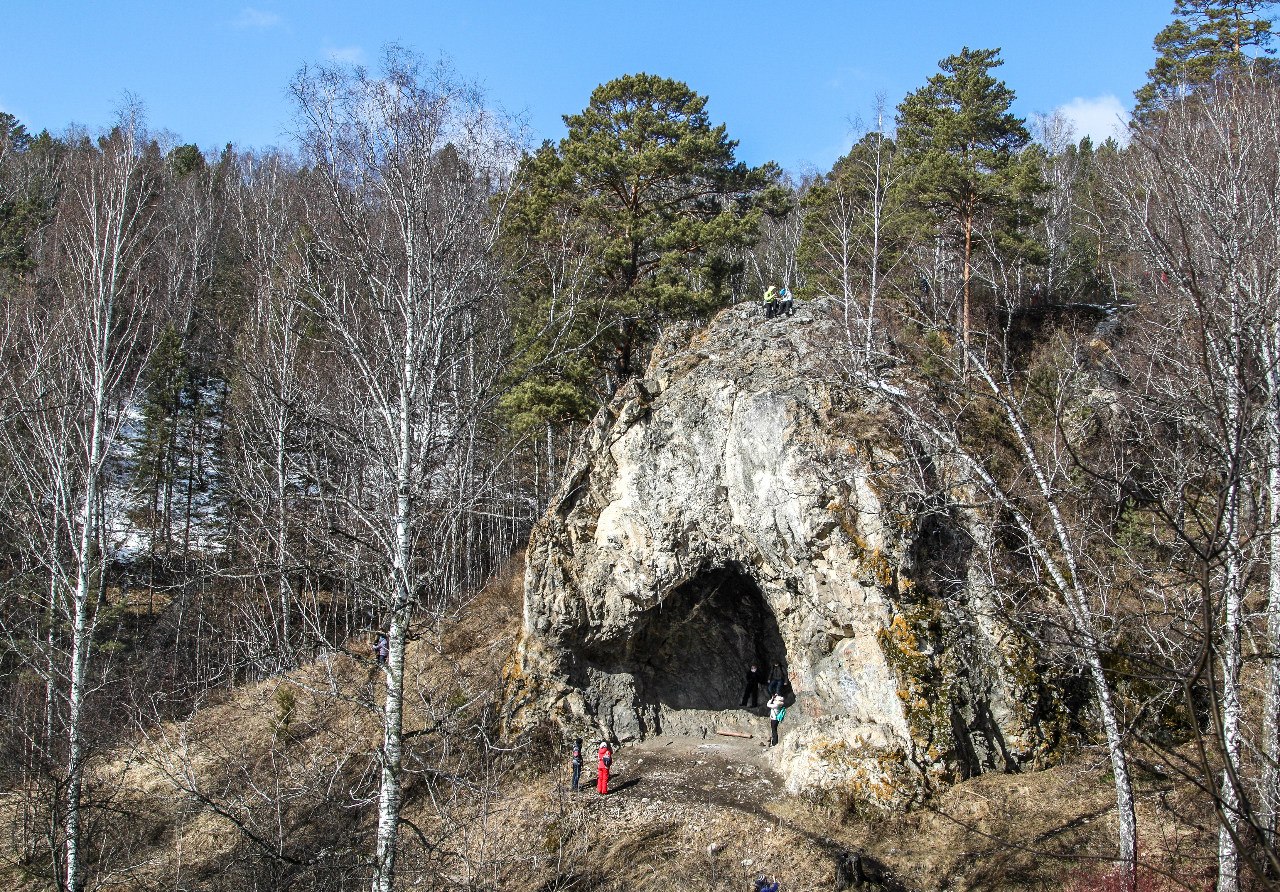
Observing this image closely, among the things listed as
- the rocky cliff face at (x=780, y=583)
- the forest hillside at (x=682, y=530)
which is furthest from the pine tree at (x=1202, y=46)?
the rocky cliff face at (x=780, y=583)

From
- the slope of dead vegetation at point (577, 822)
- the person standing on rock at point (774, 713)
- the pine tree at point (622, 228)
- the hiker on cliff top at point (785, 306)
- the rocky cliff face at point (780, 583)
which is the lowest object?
the slope of dead vegetation at point (577, 822)

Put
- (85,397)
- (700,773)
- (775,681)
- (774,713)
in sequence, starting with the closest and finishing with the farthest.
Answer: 1. (85,397)
2. (700,773)
3. (774,713)
4. (775,681)

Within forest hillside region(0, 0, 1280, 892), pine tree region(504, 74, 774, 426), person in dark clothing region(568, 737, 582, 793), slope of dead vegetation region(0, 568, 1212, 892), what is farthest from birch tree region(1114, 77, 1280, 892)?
pine tree region(504, 74, 774, 426)

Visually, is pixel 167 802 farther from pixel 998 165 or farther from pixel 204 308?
pixel 998 165

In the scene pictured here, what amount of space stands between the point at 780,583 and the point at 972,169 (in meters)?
10.9

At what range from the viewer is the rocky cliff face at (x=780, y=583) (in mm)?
12781

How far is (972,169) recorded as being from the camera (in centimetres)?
1864

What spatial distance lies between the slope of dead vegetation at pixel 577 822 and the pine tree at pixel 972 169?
32.9 ft

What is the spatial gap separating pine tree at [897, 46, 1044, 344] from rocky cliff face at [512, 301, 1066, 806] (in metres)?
4.09

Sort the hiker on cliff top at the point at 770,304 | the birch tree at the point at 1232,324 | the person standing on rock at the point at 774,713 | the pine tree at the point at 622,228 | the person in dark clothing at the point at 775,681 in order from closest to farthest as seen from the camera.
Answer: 1. the birch tree at the point at 1232,324
2. the person standing on rock at the point at 774,713
3. the person in dark clothing at the point at 775,681
4. the hiker on cliff top at the point at 770,304
5. the pine tree at the point at 622,228

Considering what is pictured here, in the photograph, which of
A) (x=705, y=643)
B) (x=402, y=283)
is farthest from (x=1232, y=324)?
(x=705, y=643)

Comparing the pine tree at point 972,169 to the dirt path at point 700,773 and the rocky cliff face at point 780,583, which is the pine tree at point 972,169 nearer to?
the rocky cliff face at point 780,583

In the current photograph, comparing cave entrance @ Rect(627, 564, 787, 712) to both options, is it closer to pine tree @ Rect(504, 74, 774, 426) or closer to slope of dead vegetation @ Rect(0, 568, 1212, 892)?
slope of dead vegetation @ Rect(0, 568, 1212, 892)

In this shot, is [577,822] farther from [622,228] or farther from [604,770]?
[622,228]
